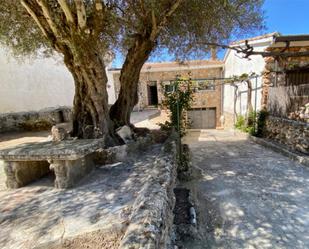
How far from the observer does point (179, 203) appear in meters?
3.37

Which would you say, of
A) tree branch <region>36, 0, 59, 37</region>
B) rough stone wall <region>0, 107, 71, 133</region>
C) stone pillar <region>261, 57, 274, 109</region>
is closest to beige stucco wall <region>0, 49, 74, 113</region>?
rough stone wall <region>0, 107, 71, 133</region>

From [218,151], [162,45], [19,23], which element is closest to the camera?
[19,23]

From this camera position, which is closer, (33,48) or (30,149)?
(30,149)

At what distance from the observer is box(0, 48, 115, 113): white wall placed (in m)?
8.66

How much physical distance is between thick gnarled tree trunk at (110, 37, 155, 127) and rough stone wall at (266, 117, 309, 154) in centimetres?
443

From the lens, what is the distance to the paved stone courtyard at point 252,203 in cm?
268

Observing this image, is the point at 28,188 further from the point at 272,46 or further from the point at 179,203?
the point at 272,46

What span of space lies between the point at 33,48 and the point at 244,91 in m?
9.36

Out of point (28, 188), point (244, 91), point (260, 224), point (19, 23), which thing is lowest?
point (260, 224)

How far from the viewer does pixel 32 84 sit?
9.95 metres

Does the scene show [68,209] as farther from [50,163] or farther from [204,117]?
[204,117]

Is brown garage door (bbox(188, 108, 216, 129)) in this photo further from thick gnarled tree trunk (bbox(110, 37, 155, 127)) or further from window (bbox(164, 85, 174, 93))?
thick gnarled tree trunk (bbox(110, 37, 155, 127))

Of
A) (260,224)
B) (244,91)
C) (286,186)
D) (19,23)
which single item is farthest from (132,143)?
(244,91)

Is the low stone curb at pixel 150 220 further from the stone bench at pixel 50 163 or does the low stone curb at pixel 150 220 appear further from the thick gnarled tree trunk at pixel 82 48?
the thick gnarled tree trunk at pixel 82 48
